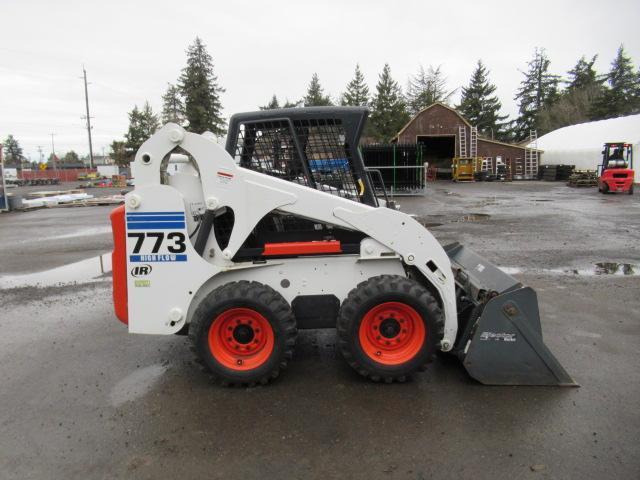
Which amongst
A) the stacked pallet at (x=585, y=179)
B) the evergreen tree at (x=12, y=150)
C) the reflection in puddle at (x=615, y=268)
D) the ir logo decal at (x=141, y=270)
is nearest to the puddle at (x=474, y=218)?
the reflection in puddle at (x=615, y=268)

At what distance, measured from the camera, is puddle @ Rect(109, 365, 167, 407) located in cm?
397

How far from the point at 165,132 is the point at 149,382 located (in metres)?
2.09

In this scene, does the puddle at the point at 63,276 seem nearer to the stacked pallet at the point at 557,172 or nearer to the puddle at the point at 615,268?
the puddle at the point at 615,268

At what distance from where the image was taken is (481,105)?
6425 centimetres

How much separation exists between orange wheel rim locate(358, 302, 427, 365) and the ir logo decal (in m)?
1.77

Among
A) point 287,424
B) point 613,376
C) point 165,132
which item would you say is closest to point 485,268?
point 613,376

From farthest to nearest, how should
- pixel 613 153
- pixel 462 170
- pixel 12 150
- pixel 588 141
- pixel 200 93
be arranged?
pixel 12 150 → pixel 200 93 → pixel 588 141 → pixel 462 170 → pixel 613 153

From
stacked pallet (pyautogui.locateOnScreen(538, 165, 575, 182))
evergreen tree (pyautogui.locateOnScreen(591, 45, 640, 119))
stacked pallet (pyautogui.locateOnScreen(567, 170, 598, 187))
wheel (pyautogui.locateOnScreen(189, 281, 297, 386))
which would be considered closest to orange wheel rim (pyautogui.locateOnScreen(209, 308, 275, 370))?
wheel (pyautogui.locateOnScreen(189, 281, 297, 386))

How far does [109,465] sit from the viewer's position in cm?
308

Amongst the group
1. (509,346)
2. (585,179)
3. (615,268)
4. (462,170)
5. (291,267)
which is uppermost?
(462,170)

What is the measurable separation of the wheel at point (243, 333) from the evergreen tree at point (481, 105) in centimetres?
6475

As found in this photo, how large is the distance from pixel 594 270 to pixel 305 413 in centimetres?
632

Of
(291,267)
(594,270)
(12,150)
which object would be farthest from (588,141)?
(12,150)

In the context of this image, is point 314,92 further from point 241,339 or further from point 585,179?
point 241,339
